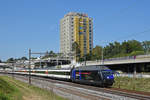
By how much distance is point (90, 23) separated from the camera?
15488cm

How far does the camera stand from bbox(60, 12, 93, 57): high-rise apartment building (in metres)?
145

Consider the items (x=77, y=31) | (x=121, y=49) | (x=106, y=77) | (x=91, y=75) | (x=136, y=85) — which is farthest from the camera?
(x=77, y=31)

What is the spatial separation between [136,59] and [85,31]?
93.5 meters

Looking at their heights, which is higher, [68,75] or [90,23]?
[90,23]

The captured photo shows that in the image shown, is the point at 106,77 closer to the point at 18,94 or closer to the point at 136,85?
the point at 136,85

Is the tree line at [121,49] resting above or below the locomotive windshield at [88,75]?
above

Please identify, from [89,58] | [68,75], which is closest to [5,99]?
[68,75]

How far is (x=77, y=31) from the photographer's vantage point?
474 ft

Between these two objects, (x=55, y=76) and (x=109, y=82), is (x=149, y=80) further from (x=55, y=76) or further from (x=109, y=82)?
(x=55, y=76)

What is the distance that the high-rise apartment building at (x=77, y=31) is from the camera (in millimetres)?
145125

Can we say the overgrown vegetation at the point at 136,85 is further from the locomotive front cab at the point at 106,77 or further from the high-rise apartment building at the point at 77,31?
the high-rise apartment building at the point at 77,31

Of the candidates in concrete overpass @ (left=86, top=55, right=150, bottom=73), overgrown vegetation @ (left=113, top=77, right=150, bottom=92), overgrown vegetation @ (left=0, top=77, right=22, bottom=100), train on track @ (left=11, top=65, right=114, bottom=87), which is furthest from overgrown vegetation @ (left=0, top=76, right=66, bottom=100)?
concrete overpass @ (left=86, top=55, right=150, bottom=73)

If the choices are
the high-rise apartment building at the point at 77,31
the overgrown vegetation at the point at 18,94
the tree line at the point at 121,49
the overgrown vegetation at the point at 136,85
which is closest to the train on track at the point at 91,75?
the overgrown vegetation at the point at 136,85

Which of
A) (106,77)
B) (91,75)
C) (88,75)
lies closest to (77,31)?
(88,75)
